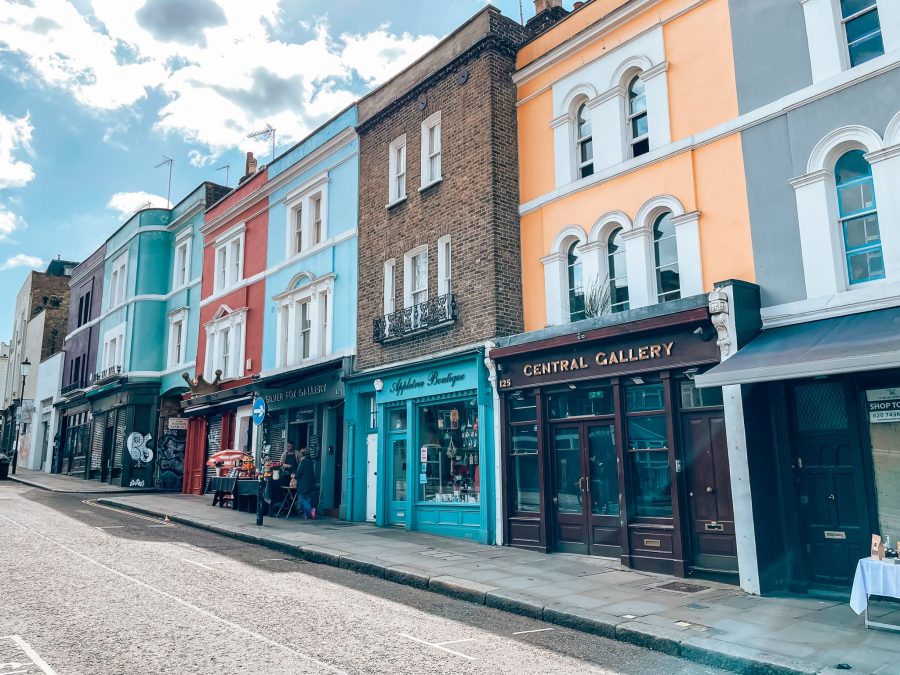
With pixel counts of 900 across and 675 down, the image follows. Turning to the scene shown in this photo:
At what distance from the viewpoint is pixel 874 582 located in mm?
7414

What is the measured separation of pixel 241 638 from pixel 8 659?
1.83 meters

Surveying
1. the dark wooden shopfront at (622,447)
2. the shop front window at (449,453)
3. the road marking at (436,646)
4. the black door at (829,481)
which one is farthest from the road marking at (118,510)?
the black door at (829,481)

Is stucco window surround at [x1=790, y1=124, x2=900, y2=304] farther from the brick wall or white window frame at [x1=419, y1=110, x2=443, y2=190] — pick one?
white window frame at [x1=419, y1=110, x2=443, y2=190]

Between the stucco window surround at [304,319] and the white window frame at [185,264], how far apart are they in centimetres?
867

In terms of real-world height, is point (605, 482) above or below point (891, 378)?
below

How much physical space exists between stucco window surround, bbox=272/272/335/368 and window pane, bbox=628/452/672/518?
9.75m

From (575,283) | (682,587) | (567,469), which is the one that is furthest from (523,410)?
(682,587)

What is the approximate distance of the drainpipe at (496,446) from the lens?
13.3m

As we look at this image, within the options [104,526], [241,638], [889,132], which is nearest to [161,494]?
[104,526]

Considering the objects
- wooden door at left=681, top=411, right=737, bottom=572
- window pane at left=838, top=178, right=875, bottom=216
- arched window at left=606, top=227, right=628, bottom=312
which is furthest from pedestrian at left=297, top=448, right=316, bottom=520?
window pane at left=838, top=178, right=875, bottom=216

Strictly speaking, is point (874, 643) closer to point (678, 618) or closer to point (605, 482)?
point (678, 618)

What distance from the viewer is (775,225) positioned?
1035 cm

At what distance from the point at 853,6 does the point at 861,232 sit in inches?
126

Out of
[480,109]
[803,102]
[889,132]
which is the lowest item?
[889,132]
